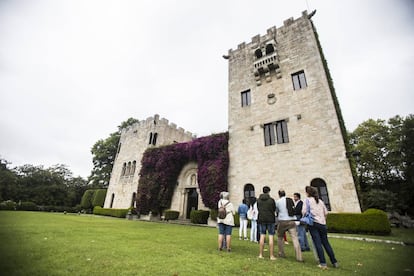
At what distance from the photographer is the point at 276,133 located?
579 inches

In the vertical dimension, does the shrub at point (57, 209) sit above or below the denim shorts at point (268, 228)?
above

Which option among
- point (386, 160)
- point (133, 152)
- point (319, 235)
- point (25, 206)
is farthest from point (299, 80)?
point (25, 206)

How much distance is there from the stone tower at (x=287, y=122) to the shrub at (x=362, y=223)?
67 centimetres

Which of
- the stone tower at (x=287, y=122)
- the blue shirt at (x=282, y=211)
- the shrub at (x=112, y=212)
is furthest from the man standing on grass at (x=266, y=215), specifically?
the shrub at (x=112, y=212)

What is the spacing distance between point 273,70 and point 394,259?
576 inches

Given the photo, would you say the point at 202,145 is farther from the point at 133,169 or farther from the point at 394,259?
the point at 394,259

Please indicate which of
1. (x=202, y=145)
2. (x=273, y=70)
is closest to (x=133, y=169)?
(x=202, y=145)

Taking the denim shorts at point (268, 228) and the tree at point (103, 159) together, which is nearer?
the denim shorts at point (268, 228)

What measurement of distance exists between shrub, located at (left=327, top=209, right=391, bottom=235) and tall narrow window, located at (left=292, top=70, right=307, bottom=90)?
9.10 m

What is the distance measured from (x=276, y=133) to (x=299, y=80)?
4.55 metres

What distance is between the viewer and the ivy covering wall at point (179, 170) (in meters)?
15.7

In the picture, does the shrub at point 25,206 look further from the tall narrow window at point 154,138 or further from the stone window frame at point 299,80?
the stone window frame at point 299,80

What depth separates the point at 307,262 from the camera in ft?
15.2

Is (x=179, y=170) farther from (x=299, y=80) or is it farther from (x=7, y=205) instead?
(x=7, y=205)
